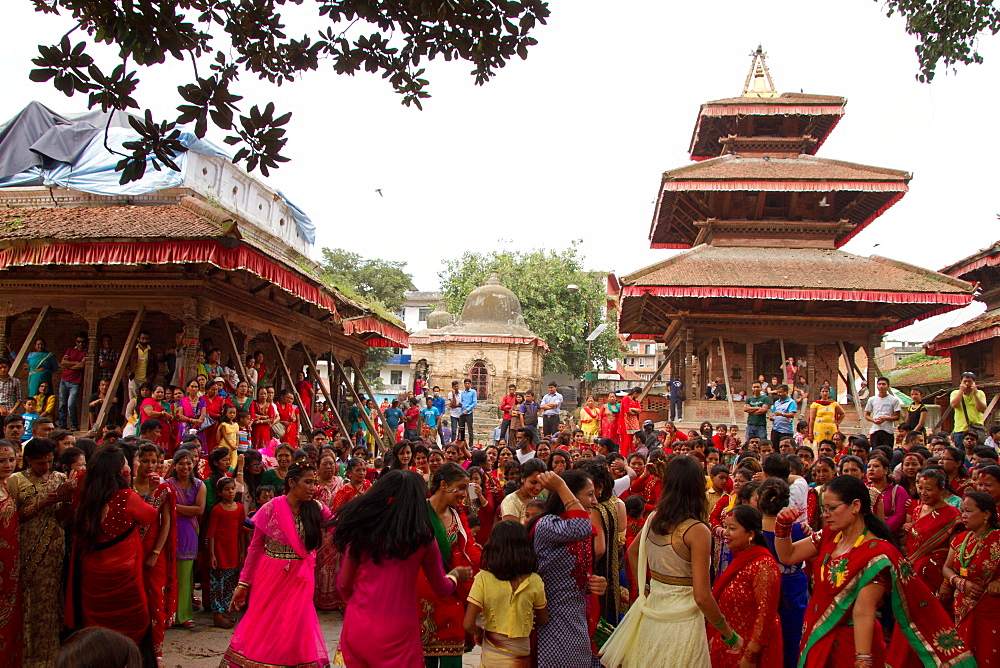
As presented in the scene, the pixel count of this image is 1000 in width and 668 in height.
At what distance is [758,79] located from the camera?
26406 millimetres

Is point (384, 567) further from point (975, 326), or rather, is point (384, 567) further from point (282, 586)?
point (975, 326)

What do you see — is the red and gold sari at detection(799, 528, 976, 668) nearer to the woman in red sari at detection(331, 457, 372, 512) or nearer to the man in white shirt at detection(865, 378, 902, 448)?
Result: the woman in red sari at detection(331, 457, 372, 512)

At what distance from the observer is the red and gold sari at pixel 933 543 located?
16.0 ft

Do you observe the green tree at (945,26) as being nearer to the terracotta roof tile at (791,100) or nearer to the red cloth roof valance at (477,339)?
the terracotta roof tile at (791,100)

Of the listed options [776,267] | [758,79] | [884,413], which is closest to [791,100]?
[758,79]

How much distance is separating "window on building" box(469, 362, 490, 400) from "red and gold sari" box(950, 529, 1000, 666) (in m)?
30.0

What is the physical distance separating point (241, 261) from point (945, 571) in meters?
8.70

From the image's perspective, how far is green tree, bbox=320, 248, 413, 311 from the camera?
43.0 metres

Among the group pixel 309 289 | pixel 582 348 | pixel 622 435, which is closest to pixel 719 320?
pixel 622 435

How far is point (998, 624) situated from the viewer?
14.2 ft

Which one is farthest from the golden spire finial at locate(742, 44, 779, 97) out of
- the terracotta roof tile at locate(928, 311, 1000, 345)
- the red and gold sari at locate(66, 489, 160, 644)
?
the red and gold sari at locate(66, 489, 160, 644)

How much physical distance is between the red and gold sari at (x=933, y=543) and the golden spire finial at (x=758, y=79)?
2273 centimetres

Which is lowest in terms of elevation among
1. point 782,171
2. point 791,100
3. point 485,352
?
point 485,352

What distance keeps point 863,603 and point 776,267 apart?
17618 millimetres
